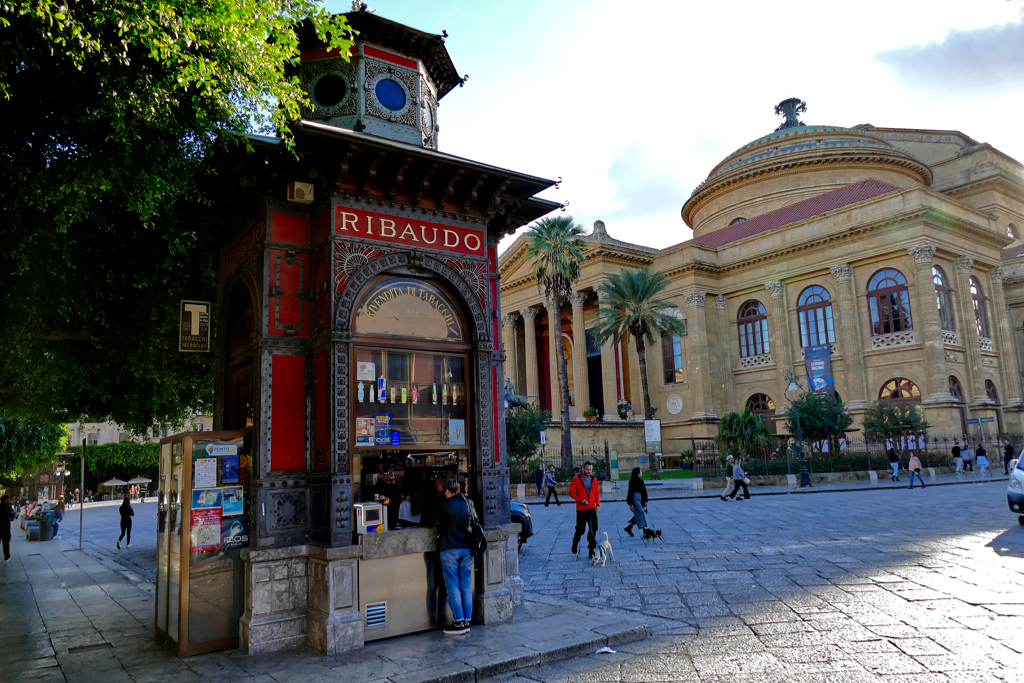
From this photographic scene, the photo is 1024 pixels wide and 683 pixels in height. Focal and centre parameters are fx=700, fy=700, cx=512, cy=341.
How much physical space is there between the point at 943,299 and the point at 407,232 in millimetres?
38778

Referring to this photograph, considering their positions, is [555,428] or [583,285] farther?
[583,285]

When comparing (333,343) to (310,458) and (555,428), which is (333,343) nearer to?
(310,458)

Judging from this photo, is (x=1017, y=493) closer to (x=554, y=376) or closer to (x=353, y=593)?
(x=353, y=593)

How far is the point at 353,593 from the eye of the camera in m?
7.00

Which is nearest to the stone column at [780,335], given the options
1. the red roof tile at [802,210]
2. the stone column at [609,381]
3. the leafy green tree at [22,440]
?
the red roof tile at [802,210]

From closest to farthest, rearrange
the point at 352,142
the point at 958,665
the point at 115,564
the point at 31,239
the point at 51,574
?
the point at 958,665 < the point at 352,142 < the point at 31,239 < the point at 51,574 < the point at 115,564

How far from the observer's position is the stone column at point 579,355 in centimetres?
4806

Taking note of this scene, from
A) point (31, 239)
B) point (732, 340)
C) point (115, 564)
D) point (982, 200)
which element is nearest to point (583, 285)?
point (732, 340)

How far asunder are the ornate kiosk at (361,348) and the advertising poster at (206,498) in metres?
0.34

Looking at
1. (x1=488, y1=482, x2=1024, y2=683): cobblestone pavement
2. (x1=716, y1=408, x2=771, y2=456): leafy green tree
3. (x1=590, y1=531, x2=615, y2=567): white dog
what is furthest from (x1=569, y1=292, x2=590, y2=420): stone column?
(x1=590, y1=531, x2=615, y2=567): white dog

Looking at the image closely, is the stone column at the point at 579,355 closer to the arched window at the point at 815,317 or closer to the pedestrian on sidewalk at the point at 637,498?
the arched window at the point at 815,317

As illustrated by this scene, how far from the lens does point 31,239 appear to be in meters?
9.02

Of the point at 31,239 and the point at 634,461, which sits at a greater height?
the point at 31,239

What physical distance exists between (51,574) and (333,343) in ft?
38.0
